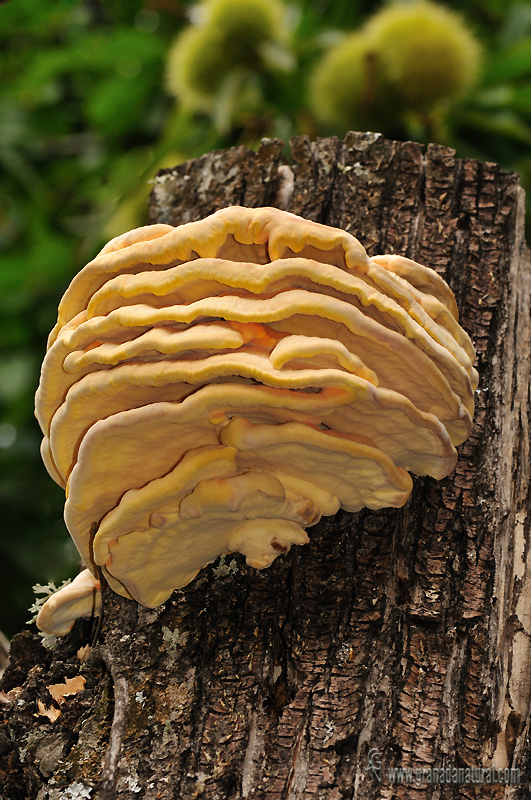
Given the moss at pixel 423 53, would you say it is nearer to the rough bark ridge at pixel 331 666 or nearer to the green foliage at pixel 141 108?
the green foliage at pixel 141 108

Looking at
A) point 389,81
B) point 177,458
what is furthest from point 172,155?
point 177,458

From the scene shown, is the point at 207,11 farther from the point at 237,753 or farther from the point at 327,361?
the point at 237,753

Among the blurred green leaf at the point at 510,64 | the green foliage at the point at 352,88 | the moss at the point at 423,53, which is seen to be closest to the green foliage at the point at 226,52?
the green foliage at the point at 352,88

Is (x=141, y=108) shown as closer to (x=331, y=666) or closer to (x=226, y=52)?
(x=226, y=52)

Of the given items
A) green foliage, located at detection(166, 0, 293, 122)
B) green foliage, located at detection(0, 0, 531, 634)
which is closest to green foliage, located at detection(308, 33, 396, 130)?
green foliage, located at detection(0, 0, 531, 634)

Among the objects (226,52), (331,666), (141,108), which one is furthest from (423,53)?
(331,666)
